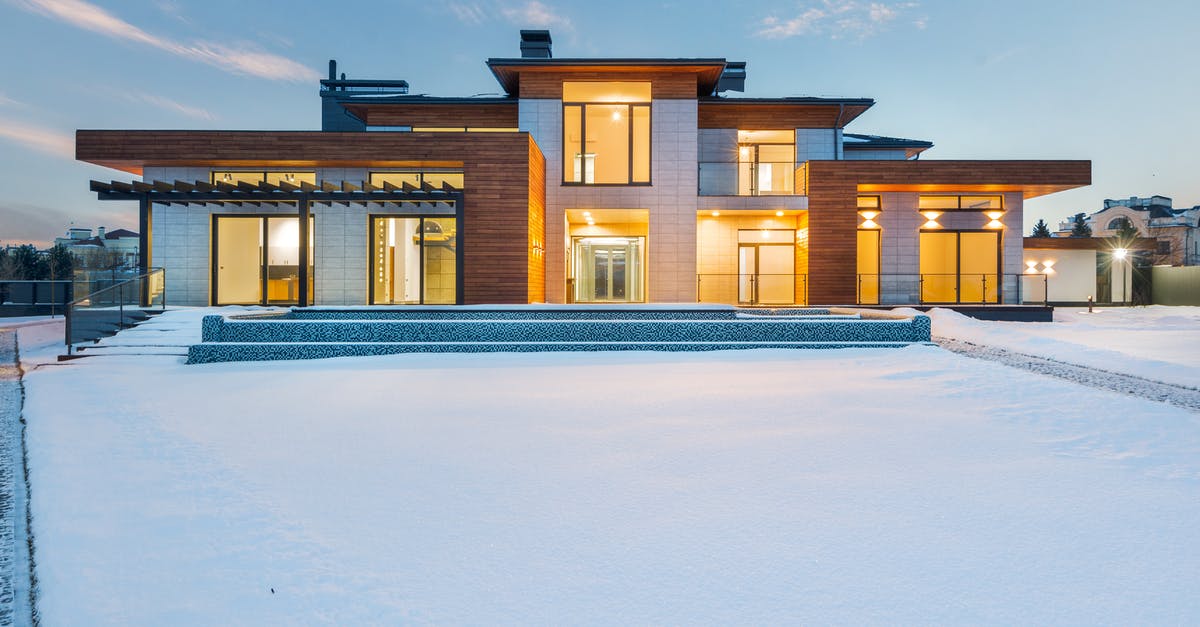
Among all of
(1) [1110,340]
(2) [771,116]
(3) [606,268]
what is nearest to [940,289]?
(1) [1110,340]

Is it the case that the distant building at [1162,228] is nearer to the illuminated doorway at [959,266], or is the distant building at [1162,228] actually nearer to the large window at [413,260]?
the illuminated doorway at [959,266]

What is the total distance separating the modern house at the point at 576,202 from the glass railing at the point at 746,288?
6 cm

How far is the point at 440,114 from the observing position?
728 inches

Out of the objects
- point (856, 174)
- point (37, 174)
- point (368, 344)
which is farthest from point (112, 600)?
point (37, 174)

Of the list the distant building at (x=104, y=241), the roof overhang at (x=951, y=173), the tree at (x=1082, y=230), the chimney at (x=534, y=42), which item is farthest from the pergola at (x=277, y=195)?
the distant building at (x=104, y=241)

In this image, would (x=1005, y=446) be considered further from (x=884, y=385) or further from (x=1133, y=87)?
(x=1133, y=87)

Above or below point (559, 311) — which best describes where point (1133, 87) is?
above

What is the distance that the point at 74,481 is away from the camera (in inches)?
152

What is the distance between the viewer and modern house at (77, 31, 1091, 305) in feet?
48.5

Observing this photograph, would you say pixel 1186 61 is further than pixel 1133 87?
No

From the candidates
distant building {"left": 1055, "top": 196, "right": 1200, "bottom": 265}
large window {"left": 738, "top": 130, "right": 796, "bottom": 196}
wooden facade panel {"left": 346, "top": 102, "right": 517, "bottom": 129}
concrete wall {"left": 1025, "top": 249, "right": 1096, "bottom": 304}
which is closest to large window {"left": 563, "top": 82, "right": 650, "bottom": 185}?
wooden facade panel {"left": 346, "top": 102, "right": 517, "bottom": 129}

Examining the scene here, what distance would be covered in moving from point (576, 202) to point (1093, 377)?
12050 millimetres

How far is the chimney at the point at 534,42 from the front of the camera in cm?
1927

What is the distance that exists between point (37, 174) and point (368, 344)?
119 ft
